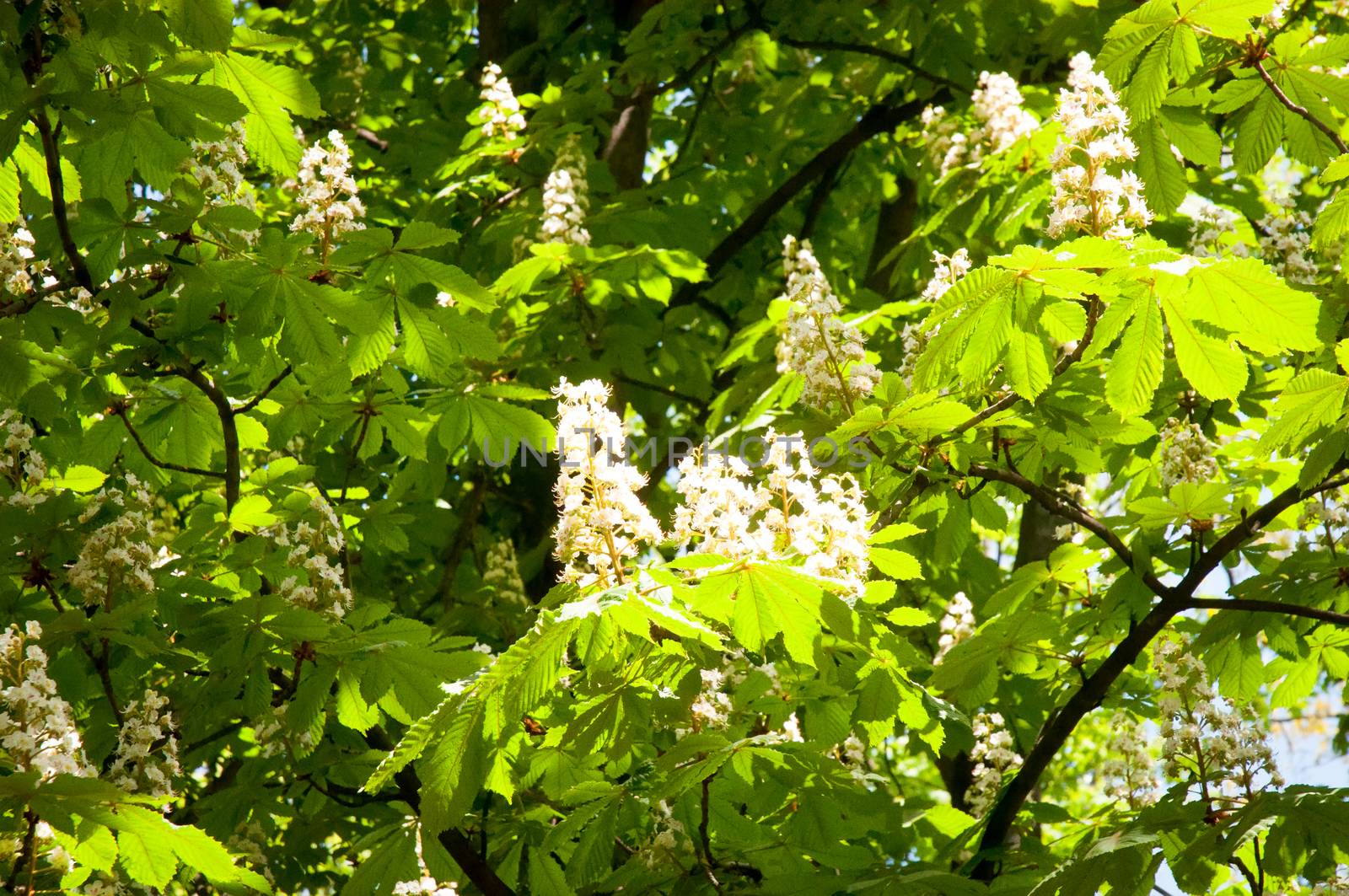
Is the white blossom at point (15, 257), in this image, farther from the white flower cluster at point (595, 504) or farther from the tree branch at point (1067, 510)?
the tree branch at point (1067, 510)

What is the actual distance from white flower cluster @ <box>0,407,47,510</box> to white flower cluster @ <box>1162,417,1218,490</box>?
11.3 ft

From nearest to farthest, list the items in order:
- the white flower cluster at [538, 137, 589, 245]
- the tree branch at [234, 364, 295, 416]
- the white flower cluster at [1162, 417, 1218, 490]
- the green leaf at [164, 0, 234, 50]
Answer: the green leaf at [164, 0, 234, 50] → the tree branch at [234, 364, 295, 416] → the white flower cluster at [1162, 417, 1218, 490] → the white flower cluster at [538, 137, 589, 245]

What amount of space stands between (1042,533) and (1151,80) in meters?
3.78

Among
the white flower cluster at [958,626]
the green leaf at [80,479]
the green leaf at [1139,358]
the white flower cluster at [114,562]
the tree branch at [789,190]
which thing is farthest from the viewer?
the tree branch at [789,190]

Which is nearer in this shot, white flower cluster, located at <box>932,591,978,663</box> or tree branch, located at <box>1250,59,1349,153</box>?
tree branch, located at <box>1250,59,1349,153</box>

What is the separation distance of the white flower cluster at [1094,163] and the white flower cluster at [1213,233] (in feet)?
4.51

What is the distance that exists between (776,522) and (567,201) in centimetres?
290

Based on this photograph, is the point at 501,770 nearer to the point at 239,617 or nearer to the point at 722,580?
the point at 722,580

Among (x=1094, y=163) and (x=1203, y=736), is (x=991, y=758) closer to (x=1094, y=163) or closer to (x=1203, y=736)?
(x=1203, y=736)

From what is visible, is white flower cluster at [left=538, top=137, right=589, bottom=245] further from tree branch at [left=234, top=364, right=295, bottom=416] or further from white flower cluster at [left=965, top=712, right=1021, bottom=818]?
white flower cluster at [left=965, top=712, right=1021, bottom=818]

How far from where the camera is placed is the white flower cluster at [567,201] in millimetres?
5410

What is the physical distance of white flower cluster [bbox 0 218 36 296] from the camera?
145 inches

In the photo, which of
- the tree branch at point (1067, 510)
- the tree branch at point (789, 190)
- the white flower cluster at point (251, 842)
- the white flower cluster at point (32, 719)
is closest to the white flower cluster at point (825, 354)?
the tree branch at point (1067, 510)

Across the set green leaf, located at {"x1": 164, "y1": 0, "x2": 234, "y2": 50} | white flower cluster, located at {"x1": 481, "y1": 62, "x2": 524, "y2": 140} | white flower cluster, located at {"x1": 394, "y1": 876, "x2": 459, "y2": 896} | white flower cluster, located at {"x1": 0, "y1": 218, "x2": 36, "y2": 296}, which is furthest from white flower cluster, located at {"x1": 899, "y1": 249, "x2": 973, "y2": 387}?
white flower cluster, located at {"x1": 481, "y1": 62, "x2": 524, "y2": 140}
